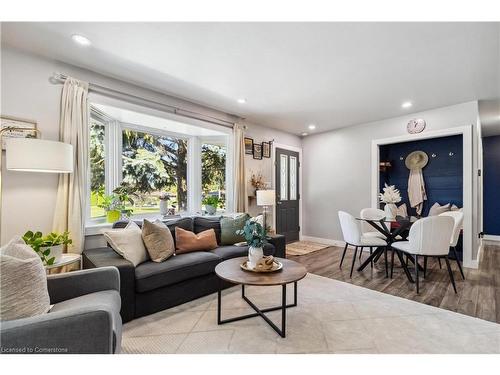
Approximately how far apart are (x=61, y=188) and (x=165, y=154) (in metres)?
1.64

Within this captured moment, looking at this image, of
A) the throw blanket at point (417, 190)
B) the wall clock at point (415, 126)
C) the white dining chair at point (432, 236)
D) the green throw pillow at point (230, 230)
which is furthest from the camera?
the throw blanket at point (417, 190)

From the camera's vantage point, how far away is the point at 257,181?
4.85 m

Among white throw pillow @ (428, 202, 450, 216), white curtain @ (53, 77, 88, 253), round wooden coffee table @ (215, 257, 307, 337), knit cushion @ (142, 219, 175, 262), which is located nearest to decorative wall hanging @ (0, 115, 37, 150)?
white curtain @ (53, 77, 88, 253)

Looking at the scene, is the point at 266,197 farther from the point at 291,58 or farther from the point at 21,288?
the point at 21,288

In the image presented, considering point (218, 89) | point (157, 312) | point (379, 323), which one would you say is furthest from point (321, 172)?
point (157, 312)

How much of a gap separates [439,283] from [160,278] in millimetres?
3372

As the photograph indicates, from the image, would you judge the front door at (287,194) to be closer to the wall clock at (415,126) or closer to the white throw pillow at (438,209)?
the wall clock at (415,126)

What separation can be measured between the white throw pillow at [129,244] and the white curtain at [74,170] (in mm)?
414

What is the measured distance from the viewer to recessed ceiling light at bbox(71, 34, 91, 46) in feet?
7.18

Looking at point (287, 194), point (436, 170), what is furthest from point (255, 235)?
point (436, 170)

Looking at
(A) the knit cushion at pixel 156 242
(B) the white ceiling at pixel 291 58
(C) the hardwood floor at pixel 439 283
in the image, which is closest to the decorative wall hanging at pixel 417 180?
(C) the hardwood floor at pixel 439 283

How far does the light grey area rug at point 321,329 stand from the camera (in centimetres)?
183

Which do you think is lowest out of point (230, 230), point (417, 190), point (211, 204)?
point (230, 230)

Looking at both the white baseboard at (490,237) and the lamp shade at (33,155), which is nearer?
the lamp shade at (33,155)
